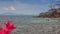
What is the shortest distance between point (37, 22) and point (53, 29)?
1.17 ft

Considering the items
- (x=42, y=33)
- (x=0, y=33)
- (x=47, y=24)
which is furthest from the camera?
(x=47, y=24)

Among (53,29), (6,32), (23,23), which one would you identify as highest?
(6,32)

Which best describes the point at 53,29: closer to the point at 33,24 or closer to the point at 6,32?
the point at 33,24

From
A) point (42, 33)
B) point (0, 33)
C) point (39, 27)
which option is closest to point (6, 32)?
point (0, 33)

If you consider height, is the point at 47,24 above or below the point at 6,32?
below

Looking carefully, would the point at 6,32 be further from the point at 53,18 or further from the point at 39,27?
the point at 53,18

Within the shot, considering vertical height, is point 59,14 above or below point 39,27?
above

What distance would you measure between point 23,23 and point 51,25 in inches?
23.5

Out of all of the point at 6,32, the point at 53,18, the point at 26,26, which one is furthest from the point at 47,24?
the point at 6,32

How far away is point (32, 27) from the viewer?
323 centimetres

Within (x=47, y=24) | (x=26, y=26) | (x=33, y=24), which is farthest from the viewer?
(x=47, y=24)

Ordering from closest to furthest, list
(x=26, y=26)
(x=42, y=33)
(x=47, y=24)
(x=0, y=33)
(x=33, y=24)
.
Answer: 1. (x=0, y=33)
2. (x=42, y=33)
3. (x=26, y=26)
4. (x=33, y=24)
5. (x=47, y=24)

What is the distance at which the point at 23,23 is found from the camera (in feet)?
9.61

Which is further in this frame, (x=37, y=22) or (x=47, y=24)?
(x=47, y=24)
